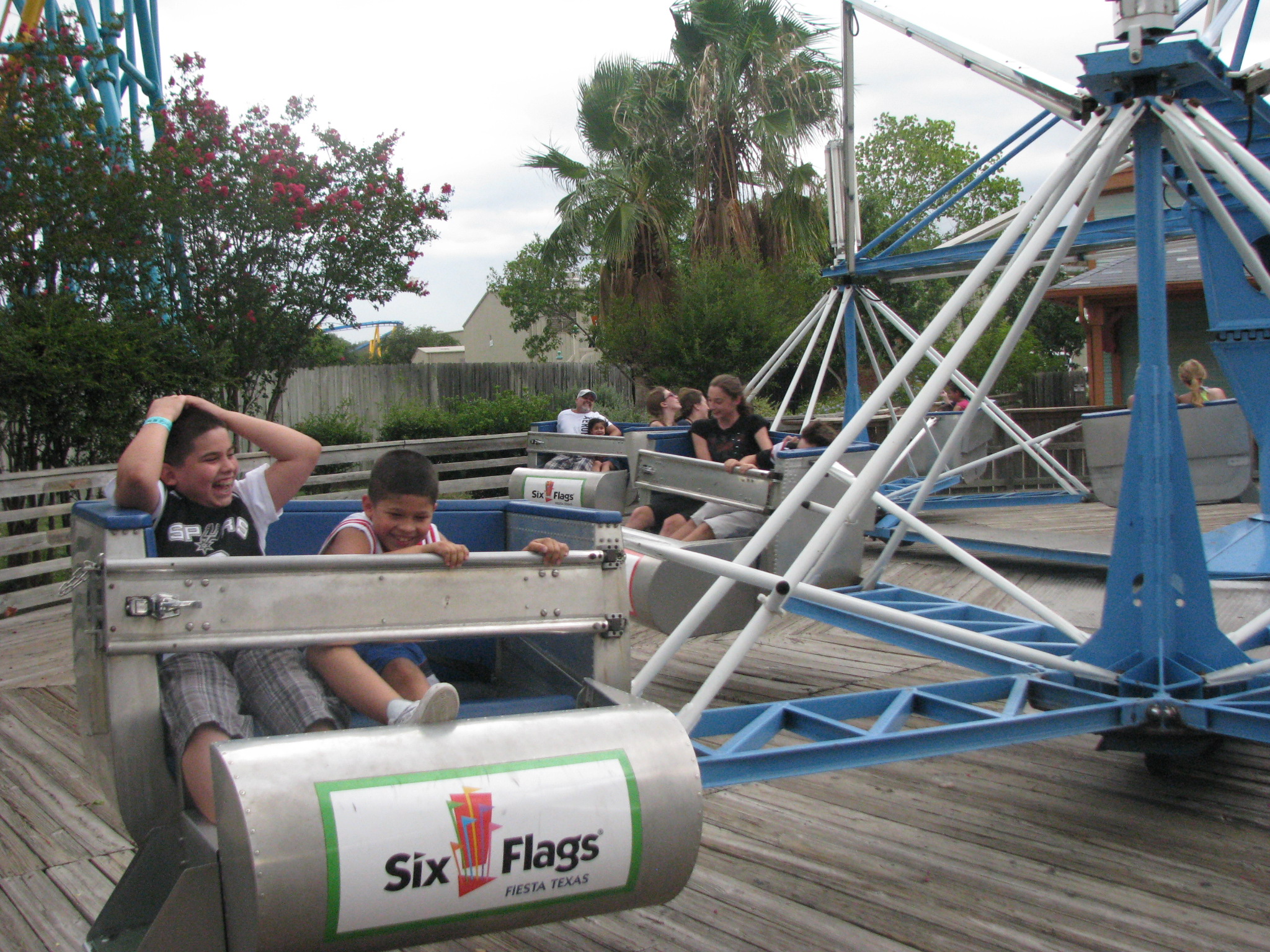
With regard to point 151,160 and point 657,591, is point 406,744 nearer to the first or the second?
point 657,591

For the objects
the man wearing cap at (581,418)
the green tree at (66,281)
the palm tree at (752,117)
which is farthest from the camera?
the palm tree at (752,117)

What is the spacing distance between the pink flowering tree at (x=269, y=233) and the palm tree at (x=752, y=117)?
9.38 m

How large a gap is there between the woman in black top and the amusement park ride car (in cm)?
77

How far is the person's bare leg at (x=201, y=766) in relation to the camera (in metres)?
A: 2.36

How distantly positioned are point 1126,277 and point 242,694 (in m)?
17.6

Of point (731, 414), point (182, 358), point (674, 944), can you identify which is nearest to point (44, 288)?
point (182, 358)

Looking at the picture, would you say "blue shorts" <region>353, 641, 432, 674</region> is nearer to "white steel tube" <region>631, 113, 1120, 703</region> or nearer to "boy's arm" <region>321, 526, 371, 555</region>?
"boy's arm" <region>321, 526, 371, 555</region>

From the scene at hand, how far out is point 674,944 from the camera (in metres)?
3.03

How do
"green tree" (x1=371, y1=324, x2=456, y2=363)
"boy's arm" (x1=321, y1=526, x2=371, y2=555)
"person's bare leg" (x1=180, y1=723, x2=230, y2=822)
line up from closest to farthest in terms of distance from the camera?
"person's bare leg" (x1=180, y1=723, x2=230, y2=822), "boy's arm" (x1=321, y1=526, x2=371, y2=555), "green tree" (x1=371, y1=324, x2=456, y2=363)

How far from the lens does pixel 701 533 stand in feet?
20.0

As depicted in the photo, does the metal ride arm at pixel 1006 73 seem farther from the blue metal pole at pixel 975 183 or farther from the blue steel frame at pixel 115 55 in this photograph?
the blue steel frame at pixel 115 55

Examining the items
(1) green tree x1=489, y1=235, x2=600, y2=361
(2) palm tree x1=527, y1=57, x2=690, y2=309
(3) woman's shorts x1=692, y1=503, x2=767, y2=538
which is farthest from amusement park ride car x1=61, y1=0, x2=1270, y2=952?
(1) green tree x1=489, y1=235, x2=600, y2=361

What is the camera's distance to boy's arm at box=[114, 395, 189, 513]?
2.69 m

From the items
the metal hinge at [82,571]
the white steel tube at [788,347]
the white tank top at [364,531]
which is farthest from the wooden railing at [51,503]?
the metal hinge at [82,571]
